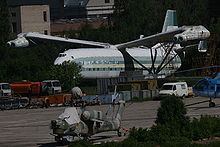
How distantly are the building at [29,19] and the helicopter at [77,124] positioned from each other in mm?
97485

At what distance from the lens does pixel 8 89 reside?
59.8m

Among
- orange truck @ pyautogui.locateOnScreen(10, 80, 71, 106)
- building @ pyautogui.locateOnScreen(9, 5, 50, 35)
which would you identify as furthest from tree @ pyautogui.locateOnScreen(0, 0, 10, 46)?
orange truck @ pyautogui.locateOnScreen(10, 80, 71, 106)

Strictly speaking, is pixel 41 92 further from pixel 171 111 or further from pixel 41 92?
pixel 171 111

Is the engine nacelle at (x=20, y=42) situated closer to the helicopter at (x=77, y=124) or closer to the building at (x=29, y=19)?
the building at (x=29, y=19)

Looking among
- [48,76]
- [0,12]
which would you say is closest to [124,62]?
[48,76]

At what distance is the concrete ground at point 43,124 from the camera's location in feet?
A: 96.0

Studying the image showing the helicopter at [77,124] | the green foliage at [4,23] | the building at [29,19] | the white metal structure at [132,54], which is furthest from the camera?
the building at [29,19]

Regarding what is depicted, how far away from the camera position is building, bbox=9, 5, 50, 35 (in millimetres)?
123938

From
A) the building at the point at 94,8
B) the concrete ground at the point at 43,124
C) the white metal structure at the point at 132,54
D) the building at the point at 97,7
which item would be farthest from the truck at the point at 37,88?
the building at the point at 97,7

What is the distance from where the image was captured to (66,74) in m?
65.5

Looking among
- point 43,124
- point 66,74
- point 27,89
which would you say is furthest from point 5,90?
point 43,124

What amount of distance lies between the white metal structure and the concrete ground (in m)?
19.3

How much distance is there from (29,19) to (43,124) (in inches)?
3469

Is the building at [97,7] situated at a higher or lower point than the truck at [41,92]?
higher
